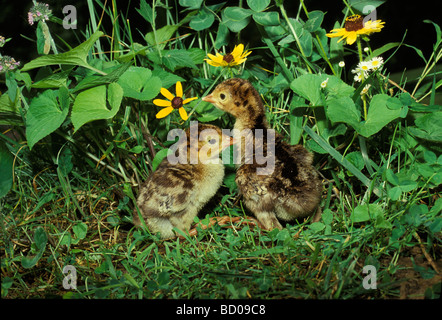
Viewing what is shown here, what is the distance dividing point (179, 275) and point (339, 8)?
2.98 m

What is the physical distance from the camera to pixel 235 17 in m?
2.65

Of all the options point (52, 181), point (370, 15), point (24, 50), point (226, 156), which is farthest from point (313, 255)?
point (24, 50)

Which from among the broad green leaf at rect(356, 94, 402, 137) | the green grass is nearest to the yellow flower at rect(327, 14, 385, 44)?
the green grass

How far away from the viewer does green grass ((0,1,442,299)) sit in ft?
6.24

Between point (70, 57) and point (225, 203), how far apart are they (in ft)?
4.02

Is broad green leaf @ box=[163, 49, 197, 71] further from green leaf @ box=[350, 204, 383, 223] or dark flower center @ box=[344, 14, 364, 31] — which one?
green leaf @ box=[350, 204, 383, 223]

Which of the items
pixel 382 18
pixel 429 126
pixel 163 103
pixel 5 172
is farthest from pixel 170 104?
pixel 382 18

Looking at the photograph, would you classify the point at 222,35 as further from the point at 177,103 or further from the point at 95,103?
the point at 95,103

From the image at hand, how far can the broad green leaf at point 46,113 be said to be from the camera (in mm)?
2209

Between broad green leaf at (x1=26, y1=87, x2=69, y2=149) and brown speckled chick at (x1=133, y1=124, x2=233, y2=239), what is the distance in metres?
0.58

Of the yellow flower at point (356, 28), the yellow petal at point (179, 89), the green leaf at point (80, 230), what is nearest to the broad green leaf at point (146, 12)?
the yellow petal at point (179, 89)

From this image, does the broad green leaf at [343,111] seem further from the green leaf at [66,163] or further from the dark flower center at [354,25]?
the green leaf at [66,163]

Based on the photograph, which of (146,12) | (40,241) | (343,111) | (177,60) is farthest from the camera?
(146,12)

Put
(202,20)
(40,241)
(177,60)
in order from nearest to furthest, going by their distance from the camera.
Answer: (40,241) < (177,60) < (202,20)
